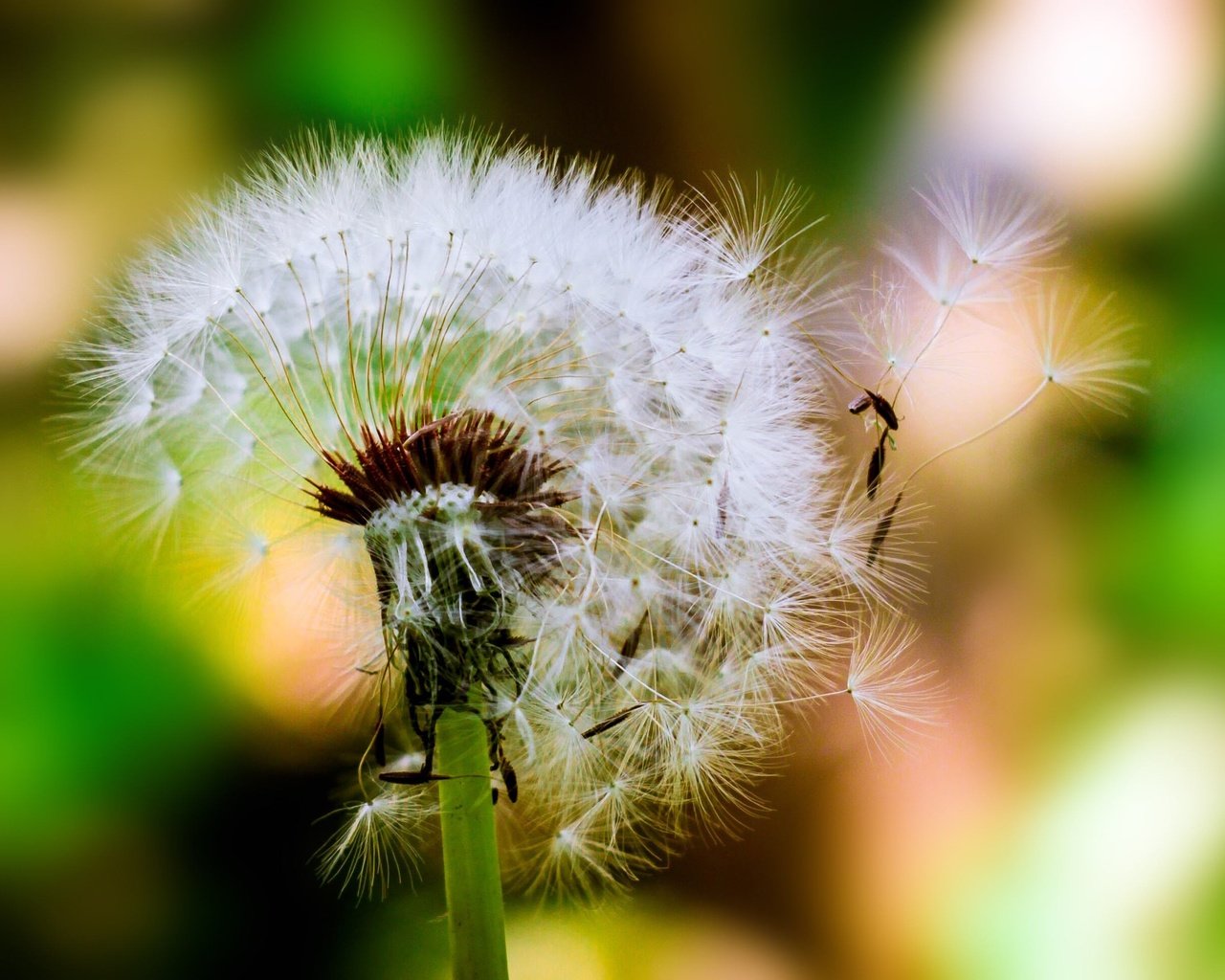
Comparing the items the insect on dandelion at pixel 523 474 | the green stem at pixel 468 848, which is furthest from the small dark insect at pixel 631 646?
the green stem at pixel 468 848

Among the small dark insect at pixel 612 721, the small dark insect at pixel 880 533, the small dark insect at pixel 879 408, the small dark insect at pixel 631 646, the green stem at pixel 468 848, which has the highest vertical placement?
the small dark insect at pixel 879 408

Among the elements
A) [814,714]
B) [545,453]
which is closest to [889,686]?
[814,714]

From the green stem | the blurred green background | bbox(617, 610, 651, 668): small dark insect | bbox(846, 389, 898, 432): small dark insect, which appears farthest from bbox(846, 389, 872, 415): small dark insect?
the green stem

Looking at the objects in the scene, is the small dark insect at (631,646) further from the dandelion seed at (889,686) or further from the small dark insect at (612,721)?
the dandelion seed at (889,686)

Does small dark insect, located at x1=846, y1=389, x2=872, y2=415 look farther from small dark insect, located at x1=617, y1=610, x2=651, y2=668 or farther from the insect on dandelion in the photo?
small dark insect, located at x1=617, y1=610, x2=651, y2=668

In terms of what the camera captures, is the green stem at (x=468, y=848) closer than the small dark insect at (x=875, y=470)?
Yes
